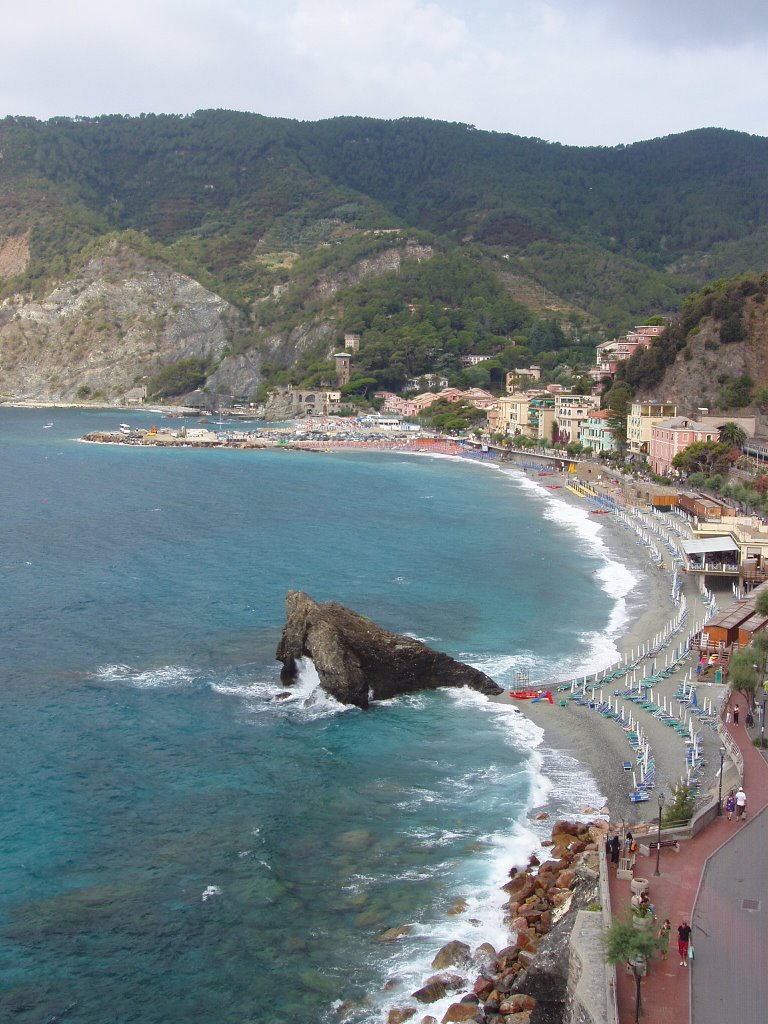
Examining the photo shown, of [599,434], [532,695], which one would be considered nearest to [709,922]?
[532,695]

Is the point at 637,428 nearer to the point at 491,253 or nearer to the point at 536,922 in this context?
the point at 536,922

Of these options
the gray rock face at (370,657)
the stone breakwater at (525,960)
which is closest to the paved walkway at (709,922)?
the stone breakwater at (525,960)

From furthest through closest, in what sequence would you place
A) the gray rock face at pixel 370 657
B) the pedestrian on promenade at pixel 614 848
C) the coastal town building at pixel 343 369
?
the coastal town building at pixel 343 369
the gray rock face at pixel 370 657
the pedestrian on promenade at pixel 614 848

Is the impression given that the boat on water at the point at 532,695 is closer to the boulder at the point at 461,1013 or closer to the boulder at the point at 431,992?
the boulder at the point at 431,992

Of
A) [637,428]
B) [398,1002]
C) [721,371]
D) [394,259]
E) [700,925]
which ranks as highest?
[394,259]

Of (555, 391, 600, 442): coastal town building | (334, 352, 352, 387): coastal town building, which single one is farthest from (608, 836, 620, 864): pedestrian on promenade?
(334, 352, 352, 387): coastal town building

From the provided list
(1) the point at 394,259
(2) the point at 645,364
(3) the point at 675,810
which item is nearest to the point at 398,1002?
(3) the point at 675,810
